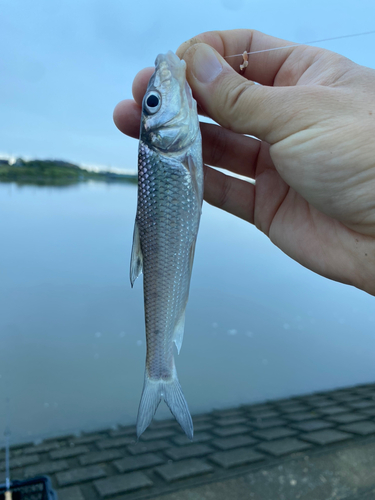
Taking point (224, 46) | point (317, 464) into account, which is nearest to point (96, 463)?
point (317, 464)

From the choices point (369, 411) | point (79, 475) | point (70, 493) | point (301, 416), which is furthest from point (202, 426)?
point (369, 411)

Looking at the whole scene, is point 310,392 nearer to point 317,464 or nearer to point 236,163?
point 317,464

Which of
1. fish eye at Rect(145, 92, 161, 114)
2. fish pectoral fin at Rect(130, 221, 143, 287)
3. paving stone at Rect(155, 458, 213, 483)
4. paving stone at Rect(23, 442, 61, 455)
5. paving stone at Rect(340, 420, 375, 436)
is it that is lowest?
paving stone at Rect(23, 442, 61, 455)

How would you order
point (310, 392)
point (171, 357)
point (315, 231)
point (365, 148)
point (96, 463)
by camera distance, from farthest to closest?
point (310, 392) < point (96, 463) < point (315, 231) < point (171, 357) < point (365, 148)

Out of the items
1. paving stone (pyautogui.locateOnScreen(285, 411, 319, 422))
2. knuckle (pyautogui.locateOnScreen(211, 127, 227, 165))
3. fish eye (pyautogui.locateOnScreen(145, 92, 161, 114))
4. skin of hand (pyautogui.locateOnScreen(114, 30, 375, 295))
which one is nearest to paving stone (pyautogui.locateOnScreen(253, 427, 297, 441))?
paving stone (pyautogui.locateOnScreen(285, 411, 319, 422))

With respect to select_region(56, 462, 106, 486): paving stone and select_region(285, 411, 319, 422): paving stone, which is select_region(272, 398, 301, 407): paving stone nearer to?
select_region(285, 411, 319, 422): paving stone

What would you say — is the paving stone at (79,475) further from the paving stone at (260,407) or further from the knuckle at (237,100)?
the knuckle at (237,100)

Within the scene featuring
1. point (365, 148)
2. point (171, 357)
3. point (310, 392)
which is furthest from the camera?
point (310, 392)

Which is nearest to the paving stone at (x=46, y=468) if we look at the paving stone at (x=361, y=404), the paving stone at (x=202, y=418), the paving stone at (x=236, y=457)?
the paving stone at (x=236, y=457)
